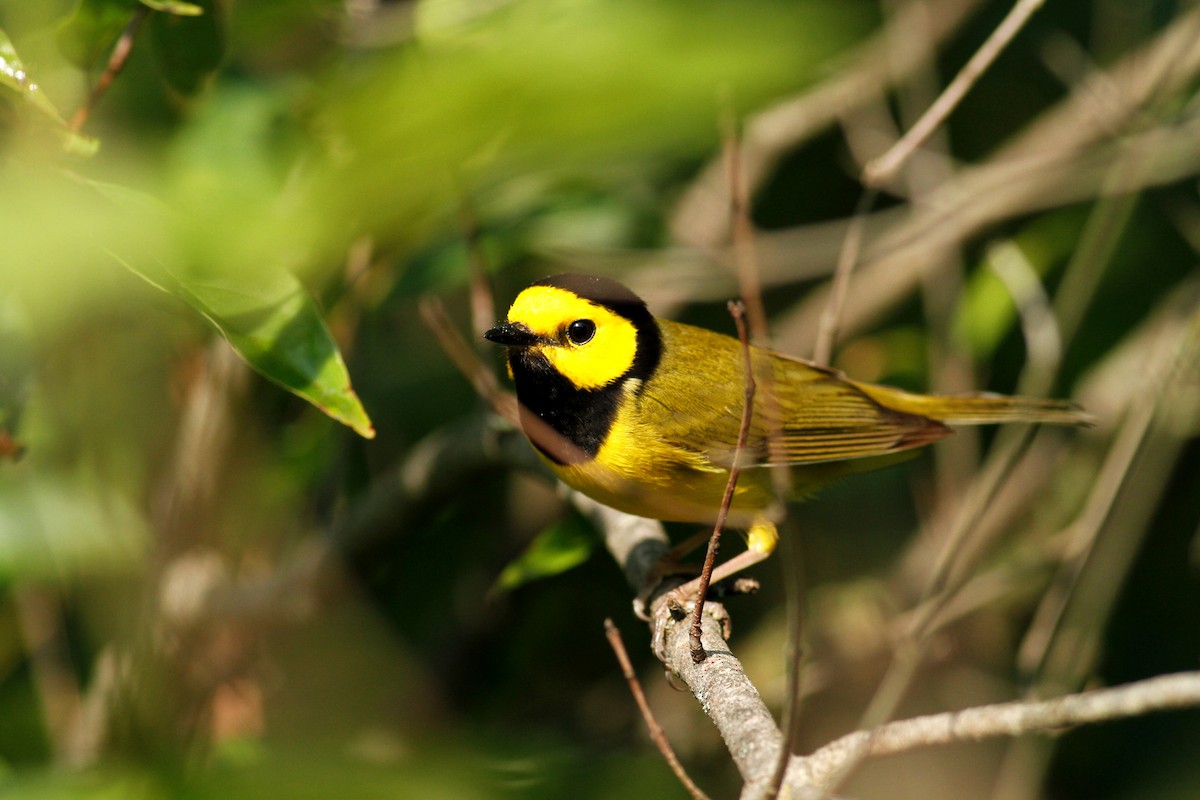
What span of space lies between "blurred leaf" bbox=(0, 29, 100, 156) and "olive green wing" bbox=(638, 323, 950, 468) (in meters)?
1.55

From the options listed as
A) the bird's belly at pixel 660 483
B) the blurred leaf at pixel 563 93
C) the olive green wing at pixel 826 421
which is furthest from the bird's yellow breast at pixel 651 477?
the blurred leaf at pixel 563 93

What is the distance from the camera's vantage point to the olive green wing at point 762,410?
309 centimetres

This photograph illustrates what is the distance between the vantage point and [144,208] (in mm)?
1692

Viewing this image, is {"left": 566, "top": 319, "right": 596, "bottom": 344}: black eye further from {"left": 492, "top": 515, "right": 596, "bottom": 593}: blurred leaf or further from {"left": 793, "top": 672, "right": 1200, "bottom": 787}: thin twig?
{"left": 793, "top": 672, "right": 1200, "bottom": 787}: thin twig

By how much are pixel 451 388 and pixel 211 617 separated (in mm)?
1352

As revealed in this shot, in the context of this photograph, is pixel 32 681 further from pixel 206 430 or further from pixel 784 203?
pixel 784 203

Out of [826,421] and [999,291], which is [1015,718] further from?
[999,291]

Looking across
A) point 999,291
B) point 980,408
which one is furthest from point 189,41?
→ point 999,291

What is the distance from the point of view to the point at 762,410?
3.28 meters

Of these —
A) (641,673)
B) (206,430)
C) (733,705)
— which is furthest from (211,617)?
(733,705)

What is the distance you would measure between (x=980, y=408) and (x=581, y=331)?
1.30 meters

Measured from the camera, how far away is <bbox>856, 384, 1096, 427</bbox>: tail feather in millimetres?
3389

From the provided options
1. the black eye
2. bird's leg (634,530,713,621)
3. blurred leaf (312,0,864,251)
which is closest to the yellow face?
the black eye

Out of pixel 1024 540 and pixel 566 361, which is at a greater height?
pixel 566 361
